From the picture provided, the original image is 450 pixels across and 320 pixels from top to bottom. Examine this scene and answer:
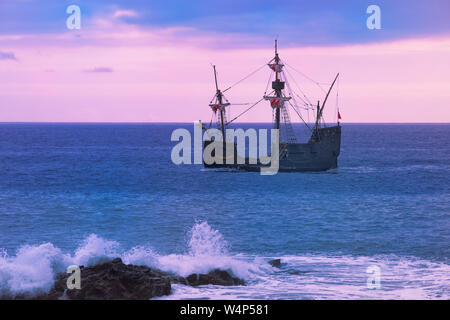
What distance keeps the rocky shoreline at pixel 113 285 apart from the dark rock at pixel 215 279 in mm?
197

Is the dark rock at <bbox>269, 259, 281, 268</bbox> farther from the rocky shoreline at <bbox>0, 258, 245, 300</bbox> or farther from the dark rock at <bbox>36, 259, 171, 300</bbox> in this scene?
the dark rock at <bbox>36, 259, 171, 300</bbox>

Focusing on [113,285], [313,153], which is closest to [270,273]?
[113,285]

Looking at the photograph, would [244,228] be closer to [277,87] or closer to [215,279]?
[215,279]

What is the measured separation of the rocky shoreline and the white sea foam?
55 cm

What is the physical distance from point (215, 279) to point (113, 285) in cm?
511

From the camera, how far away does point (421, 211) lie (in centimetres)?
4766

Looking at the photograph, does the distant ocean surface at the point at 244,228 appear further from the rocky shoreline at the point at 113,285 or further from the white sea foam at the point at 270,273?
the rocky shoreline at the point at 113,285

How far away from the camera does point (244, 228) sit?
4031cm

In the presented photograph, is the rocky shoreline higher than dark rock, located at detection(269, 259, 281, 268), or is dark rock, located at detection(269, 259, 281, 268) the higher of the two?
the rocky shoreline

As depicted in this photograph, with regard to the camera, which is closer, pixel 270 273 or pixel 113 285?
pixel 113 285

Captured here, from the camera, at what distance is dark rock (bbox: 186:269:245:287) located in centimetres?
2447

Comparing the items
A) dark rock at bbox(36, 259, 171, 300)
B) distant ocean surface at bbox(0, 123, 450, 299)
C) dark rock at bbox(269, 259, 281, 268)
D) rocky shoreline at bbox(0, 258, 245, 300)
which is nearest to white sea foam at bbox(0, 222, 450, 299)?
distant ocean surface at bbox(0, 123, 450, 299)

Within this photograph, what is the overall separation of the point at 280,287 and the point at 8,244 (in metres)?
19.4

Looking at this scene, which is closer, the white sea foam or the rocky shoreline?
the rocky shoreline
